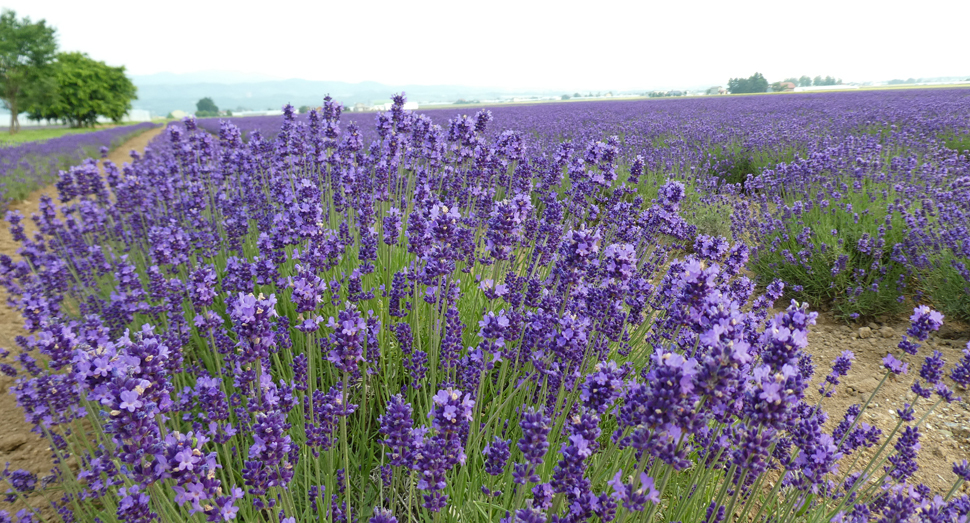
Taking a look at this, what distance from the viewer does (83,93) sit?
4016cm

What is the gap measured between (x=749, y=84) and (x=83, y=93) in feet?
227

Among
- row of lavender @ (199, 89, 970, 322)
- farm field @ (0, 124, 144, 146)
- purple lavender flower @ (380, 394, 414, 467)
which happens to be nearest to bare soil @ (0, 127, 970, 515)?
row of lavender @ (199, 89, 970, 322)

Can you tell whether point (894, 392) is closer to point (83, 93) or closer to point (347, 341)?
point (347, 341)

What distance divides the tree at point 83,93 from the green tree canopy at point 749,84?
67.1 metres

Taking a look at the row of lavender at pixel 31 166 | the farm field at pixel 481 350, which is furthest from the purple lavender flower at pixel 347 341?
the row of lavender at pixel 31 166

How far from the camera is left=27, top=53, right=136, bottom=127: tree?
37.7 m

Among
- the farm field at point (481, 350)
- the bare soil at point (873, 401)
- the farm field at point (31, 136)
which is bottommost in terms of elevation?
the bare soil at point (873, 401)

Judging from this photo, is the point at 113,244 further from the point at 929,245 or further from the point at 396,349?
the point at 929,245

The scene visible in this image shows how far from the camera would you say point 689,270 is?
1.52 m

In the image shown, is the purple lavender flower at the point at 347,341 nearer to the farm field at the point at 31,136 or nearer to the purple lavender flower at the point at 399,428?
the purple lavender flower at the point at 399,428

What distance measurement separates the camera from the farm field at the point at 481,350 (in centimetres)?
135

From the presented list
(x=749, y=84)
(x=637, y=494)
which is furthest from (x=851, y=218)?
(x=749, y=84)

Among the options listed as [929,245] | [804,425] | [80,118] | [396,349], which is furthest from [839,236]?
[80,118]

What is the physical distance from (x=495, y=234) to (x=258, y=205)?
3.04 metres
